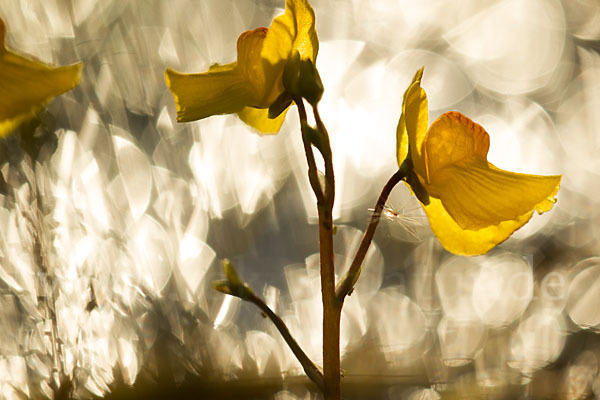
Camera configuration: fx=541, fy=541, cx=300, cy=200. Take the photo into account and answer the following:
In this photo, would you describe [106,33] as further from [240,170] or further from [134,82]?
[240,170]

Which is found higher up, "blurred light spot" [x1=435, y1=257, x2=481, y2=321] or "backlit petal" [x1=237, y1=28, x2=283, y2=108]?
"backlit petal" [x1=237, y1=28, x2=283, y2=108]

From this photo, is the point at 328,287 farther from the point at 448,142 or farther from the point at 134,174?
the point at 134,174

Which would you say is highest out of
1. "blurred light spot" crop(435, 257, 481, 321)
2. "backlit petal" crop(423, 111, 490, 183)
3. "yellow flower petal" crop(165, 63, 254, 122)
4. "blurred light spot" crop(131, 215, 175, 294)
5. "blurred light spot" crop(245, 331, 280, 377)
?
"yellow flower petal" crop(165, 63, 254, 122)

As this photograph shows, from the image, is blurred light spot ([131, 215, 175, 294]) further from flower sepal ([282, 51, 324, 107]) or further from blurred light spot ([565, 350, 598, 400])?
blurred light spot ([565, 350, 598, 400])

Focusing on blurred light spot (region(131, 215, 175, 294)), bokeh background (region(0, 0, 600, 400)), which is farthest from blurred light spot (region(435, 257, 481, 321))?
blurred light spot (region(131, 215, 175, 294))

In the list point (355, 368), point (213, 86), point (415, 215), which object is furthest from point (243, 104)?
point (355, 368)

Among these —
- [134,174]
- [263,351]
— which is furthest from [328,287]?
[134,174]

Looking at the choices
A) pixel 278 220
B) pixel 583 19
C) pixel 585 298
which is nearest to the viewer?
pixel 278 220

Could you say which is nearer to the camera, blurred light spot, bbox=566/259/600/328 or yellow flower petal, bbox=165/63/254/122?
yellow flower petal, bbox=165/63/254/122
